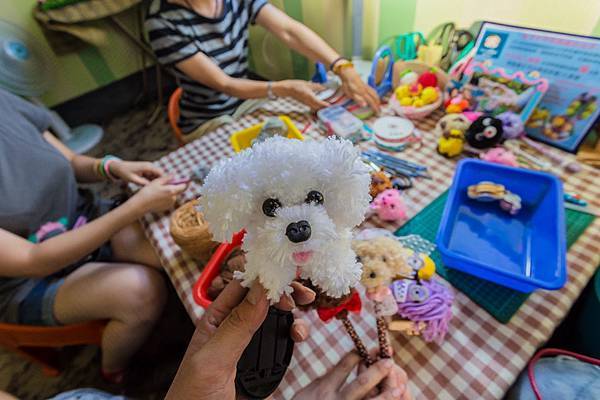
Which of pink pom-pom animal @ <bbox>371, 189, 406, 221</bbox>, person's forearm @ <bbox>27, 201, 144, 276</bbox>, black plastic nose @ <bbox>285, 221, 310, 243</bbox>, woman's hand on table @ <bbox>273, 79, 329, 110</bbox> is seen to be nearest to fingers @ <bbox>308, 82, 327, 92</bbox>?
woman's hand on table @ <bbox>273, 79, 329, 110</bbox>

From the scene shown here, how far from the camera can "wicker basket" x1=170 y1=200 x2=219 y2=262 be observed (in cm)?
68

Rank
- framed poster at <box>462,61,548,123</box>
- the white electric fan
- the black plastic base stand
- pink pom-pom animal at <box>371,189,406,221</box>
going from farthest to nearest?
the white electric fan → framed poster at <box>462,61,548,123</box> → pink pom-pom animal at <box>371,189,406,221</box> → the black plastic base stand

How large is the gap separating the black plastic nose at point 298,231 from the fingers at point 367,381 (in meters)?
0.34

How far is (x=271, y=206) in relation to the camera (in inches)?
13.7

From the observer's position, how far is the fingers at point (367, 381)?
Answer: 53 centimetres

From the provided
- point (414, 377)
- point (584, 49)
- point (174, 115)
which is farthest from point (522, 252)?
point (174, 115)

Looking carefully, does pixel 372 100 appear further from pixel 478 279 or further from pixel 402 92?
pixel 478 279

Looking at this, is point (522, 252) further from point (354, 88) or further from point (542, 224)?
point (354, 88)

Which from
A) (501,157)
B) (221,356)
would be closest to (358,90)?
(501,157)

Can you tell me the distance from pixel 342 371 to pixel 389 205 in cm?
37

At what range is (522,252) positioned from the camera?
27.5 inches

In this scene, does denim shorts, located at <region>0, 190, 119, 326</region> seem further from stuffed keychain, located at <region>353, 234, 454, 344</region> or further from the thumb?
stuffed keychain, located at <region>353, 234, 454, 344</region>

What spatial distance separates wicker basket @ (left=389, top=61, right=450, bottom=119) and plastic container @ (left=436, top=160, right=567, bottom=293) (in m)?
0.30

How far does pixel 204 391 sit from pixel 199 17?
48.1 inches
